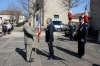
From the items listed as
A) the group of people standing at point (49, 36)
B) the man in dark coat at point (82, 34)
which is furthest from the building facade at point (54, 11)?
the group of people standing at point (49, 36)

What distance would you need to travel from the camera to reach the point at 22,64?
6.89 meters

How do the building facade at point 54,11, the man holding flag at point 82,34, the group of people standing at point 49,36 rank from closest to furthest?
1. the group of people standing at point 49,36
2. the man holding flag at point 82,34
3. the building facade at point 54,11

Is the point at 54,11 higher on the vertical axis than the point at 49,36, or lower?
higher

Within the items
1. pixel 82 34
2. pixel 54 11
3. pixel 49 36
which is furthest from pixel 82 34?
pixel 54 11

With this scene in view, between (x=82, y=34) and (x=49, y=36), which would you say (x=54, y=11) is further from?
(x=49, y=36)

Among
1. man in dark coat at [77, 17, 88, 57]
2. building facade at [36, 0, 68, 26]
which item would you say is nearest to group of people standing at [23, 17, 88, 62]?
man in dark coat at [77, 17, 88, 57]

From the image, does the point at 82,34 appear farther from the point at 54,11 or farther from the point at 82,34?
the point at 54,11

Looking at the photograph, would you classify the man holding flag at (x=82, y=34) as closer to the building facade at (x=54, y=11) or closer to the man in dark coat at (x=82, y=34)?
the man in dark coat at (x=82, y=34)

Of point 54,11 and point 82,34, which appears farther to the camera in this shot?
point 54,11

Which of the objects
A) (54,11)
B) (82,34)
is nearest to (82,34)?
(82,34)

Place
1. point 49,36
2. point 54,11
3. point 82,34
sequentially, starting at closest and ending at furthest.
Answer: point 49,36, point 82,34, point 54,11

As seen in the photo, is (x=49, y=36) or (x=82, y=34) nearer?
(x=49, y=36)

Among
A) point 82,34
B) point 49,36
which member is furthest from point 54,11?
point 49,36

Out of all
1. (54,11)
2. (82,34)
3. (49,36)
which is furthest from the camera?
(54,11)
